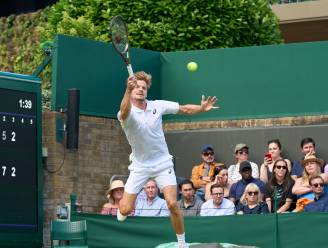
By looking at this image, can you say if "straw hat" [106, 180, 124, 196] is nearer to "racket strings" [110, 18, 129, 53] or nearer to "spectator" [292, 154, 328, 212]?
"spectator" [292, 154, 328, 212]

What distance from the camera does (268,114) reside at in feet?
57.4

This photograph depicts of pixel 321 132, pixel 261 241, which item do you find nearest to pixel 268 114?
pixel 321 132

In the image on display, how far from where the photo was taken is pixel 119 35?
1272cm

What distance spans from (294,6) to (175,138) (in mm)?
10060

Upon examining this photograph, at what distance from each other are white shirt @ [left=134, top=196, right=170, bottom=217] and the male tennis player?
251 cm

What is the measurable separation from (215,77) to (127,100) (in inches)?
237

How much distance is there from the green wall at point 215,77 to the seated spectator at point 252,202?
8.58 ft

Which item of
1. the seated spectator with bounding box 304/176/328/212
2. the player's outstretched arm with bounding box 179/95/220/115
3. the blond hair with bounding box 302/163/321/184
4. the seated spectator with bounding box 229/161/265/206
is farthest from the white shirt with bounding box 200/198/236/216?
the player's outstretched arm with bounding box 179/95/220/115

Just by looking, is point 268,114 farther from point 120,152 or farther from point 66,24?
point 66,24

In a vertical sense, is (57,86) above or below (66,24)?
below

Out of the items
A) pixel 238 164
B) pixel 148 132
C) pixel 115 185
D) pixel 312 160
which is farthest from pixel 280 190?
pixel 148 132

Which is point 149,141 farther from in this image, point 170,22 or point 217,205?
point 170,22

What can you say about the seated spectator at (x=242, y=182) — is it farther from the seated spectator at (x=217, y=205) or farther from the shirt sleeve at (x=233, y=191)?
the seated spectator at (x=217, y=205)

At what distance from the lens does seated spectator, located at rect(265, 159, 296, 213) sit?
1490cm
